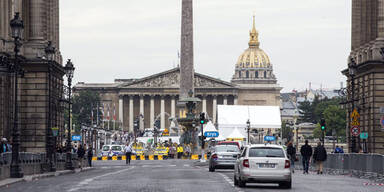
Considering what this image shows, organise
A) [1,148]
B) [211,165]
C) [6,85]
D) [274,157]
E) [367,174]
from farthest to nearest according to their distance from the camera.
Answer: [6,85] < [211,165] < [367,174] < [1,148] < [274,157]

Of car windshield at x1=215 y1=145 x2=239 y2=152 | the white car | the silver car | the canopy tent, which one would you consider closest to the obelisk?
the canopy tent

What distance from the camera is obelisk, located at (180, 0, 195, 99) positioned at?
110m

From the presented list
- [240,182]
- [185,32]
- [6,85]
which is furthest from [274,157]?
[185,32]

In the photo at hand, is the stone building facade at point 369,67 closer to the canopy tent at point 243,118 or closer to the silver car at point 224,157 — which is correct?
the silver car at point 224,157

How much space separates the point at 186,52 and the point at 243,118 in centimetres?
1400

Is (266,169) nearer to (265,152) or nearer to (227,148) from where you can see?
(265,152)

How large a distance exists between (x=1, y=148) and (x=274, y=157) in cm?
1339

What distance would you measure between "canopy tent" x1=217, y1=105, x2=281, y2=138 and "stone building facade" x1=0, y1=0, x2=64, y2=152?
3677 cm

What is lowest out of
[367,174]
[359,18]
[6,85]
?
[367,174]

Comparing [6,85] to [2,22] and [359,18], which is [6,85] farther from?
[359,18]

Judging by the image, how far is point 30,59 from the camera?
193ft

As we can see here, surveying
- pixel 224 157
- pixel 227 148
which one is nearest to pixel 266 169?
pixel 224 157

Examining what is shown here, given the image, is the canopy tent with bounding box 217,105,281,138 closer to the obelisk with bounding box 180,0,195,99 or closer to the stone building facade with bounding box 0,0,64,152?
the obelisk with bounding box 180,0,195,99

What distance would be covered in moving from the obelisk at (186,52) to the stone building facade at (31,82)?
4762 centimetres
